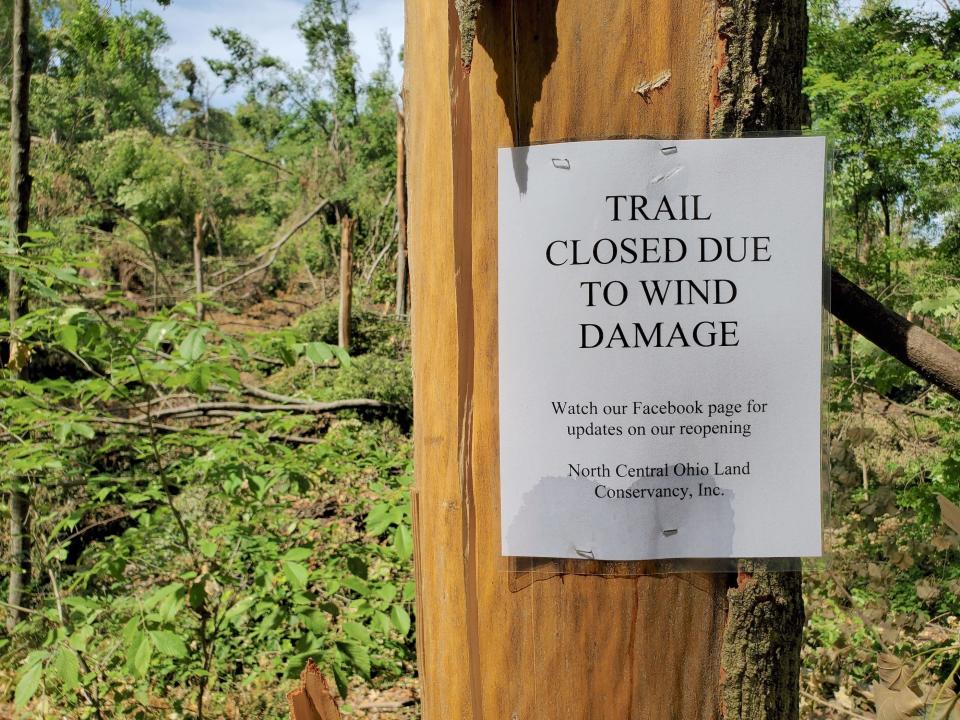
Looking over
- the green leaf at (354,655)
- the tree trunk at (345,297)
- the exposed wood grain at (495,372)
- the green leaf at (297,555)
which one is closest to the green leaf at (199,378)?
the green leaf at (297,555)

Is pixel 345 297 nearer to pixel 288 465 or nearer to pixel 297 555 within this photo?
pixel 288 465

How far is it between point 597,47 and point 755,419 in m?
0.42

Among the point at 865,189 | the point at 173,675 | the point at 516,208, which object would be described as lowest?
the point at 173,675

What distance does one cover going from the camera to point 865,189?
24.3 feet

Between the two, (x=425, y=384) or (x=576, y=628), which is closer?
(x=576, y=628)

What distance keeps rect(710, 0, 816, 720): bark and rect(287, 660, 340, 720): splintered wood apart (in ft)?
2.50

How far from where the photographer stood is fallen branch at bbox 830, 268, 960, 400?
0.93m

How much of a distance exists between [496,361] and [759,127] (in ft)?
1.21

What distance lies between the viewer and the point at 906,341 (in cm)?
97

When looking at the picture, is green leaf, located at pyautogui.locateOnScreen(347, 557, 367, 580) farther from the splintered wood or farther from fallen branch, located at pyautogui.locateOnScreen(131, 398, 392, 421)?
fallen branch, located at pyautogui.locateOnScreen(131, 398, 392, 421)

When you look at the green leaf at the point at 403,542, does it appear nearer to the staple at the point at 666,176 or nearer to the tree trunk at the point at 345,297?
the staple at the point at 666,176

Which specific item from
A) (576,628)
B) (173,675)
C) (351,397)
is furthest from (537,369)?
(351,397)

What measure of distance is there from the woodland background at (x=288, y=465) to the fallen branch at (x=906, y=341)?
206 mm

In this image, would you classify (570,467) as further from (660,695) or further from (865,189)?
(865,189)
